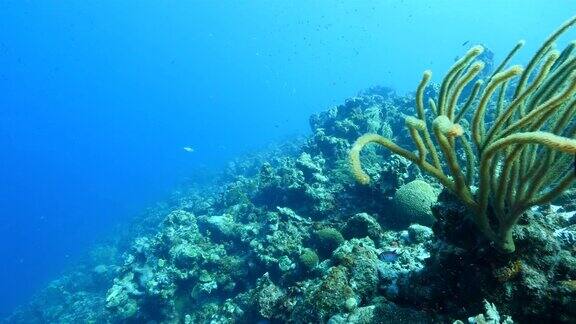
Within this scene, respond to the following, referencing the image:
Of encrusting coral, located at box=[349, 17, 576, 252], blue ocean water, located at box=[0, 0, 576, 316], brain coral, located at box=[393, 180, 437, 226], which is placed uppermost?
blue ocean water, located at box=[0, 0, 576, 316]

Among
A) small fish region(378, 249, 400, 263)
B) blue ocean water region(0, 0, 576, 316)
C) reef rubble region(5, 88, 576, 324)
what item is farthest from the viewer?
blue ocean water region(0, 0, 576, 316)

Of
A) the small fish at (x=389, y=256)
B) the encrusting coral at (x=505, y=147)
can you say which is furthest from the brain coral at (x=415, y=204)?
the encrusting coral at (x=505, y=147)

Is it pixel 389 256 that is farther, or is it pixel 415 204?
pixel 415 204

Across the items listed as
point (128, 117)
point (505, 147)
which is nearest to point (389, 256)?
point (505, 147)

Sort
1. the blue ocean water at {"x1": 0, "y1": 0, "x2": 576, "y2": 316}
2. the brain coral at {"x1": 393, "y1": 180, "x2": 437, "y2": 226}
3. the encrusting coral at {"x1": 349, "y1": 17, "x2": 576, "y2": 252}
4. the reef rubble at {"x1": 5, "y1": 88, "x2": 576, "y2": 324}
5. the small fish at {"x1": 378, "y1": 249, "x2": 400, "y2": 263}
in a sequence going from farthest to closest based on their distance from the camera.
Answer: the blue ocean water at {"x1": 0, "y1": 0, "x2": 576, "y2": 316}, the brain coral at {"x1": 393, "y1": 180, "x2": 437, "y2": 226}, the small fish at {"x1": 378, "y1": 249, "x2": 400, "y2": 263}, the reef rubble at {"x1": 5, "y1": 88, "x2": 576, "y2": 324}, the encrusting coral at {"x1": 349, "y1": 17, "x2": 576, "y2": 252}

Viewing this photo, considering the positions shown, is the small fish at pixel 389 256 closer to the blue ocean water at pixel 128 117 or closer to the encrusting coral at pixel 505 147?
the encrusting coral at pixel 505 147

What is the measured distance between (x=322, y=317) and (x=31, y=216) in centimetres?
7504

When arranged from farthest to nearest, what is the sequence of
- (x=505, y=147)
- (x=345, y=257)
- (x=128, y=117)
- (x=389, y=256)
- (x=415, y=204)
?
(x=128, y=117), (x=415, y=204), (x=345, y=257), (x=389, y=256), (x=505, y=147)

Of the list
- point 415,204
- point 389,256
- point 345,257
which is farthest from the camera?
point 415,204

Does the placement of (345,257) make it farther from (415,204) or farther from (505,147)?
(505,147)

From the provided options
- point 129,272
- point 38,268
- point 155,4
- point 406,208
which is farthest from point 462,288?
point 155,4

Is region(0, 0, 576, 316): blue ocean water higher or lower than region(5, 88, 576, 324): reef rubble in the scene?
higher

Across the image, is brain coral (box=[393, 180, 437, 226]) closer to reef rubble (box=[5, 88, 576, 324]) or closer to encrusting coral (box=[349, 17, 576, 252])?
reef rubble (box=[5, 88, 576, 324])

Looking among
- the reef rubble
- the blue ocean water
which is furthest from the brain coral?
the blue ocean water
